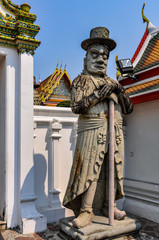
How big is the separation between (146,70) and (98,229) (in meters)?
3.47

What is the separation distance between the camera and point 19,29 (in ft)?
13.7

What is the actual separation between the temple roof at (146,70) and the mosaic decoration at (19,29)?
231 cm

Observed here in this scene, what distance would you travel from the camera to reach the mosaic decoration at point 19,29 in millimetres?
4172

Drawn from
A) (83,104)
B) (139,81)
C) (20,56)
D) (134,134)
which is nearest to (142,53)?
(139,81)

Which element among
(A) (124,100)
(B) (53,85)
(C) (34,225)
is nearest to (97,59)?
(A) (124,100)

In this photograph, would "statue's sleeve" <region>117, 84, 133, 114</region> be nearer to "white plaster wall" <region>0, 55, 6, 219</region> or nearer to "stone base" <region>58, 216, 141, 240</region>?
"stone base" <region>58, 216, 141, 240</region>

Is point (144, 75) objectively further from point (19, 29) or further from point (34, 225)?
point (34, 225)

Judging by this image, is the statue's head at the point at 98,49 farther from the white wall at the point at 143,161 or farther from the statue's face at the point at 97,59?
the white wall at the point at 143,161

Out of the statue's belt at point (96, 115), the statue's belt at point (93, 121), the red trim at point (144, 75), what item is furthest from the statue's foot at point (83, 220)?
the red trim at point (144, 75)

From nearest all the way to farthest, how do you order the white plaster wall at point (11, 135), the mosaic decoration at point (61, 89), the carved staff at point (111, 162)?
the carved staff at point (111, 162), the white plaster wall at point (11, 135), the mosaic decoration at point (61, 89)

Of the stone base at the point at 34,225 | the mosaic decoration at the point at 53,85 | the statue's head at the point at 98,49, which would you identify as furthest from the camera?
the mosaic decoration at the point at 53,85

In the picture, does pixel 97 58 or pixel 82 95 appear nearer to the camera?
pixel 82 95

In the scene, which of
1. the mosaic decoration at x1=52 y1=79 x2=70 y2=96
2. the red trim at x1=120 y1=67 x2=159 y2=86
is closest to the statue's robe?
the red trim at x1=120 y1=67 x2=159 y2=86

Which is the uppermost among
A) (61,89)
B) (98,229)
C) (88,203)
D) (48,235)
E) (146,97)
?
(61,89)
